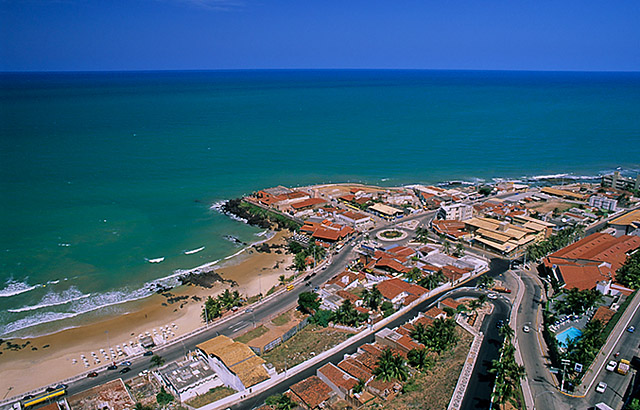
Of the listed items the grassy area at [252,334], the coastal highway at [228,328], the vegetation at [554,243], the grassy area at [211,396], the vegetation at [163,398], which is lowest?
the coastal highway at [228,328]

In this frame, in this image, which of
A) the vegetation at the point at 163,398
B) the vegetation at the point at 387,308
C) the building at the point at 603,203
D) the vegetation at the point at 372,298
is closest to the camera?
the vegetation at the point at 163,398

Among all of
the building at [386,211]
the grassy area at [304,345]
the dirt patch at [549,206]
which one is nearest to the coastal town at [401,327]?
the grassy area at [304,345]

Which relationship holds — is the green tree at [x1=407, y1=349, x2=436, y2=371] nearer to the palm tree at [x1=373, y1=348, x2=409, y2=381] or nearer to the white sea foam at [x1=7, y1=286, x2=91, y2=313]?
the palm tree at [x1=373, y1=348, x2=409, y2=381]

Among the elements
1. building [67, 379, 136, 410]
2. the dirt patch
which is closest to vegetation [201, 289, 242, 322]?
building [67, 379, 136, 410]

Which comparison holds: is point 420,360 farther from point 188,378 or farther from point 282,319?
point 188,378

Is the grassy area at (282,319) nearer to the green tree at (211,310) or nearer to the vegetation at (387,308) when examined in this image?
the green tree at (211,310)

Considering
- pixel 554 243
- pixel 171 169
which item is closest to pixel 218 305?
pixel 554 243

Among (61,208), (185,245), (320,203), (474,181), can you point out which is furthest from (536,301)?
(61,208)
